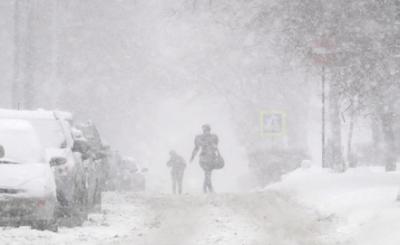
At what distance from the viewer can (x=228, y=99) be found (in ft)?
155

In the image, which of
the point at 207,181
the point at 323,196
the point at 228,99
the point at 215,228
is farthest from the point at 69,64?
the point at 215,228

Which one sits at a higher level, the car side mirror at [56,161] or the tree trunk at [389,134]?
the tree trunk at [389,134]

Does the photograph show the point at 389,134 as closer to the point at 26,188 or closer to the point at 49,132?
the point at 49,132

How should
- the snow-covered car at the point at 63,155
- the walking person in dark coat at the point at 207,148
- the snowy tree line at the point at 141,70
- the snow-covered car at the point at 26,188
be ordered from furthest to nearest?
the snowy tree line at the point at 141,70
the walking person in dark coat at the point at 207,148
the snow-covered car at the point at 63,155
the snow-covered car at the point at 26,188

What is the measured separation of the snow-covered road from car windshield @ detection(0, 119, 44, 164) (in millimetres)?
1043

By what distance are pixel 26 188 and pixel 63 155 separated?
1.77 metres

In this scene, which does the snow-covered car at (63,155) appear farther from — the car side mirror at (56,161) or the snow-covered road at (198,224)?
the snow-covered road at (198,224)

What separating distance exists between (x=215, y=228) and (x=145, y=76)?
137 feet

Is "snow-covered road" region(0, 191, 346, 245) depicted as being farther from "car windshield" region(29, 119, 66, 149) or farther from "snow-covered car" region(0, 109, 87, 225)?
"car windshield" region(29, 119, 66, 149)

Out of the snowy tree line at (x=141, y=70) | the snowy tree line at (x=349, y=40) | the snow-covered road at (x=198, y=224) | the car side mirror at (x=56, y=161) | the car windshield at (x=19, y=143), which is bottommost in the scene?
the snow-covered road at (x=198, y=224)

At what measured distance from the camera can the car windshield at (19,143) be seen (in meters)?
13.3

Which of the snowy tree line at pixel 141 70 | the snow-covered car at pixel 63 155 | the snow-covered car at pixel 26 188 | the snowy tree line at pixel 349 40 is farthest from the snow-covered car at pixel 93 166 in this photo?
the snowy tree line at pixel 141 70

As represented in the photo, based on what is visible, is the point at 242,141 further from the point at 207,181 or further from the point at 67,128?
the point at 67,128

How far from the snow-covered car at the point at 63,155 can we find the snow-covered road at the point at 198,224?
1.23 feet
